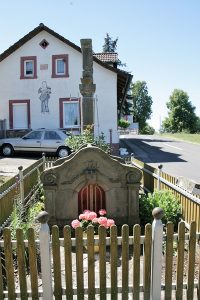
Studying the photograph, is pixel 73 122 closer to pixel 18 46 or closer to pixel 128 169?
pixel 18 46

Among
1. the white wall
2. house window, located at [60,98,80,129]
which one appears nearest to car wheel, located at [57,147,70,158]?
house window, located at [60,98,80,129]

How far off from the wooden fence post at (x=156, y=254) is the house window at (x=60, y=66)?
20.6 m

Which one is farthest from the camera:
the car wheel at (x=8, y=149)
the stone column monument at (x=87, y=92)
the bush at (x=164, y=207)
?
the car wheel at (x=8, y=149)

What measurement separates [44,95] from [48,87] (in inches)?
21.9

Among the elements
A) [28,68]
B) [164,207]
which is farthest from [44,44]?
[164,207]

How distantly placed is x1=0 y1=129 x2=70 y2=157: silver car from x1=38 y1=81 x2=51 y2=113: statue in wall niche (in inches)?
127

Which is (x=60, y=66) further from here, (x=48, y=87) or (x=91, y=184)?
(x=91, y=184)

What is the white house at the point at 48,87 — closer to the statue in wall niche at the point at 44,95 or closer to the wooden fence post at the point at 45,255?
the statue in wall niche at the point at 44,95

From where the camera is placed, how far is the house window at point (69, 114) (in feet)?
79.5

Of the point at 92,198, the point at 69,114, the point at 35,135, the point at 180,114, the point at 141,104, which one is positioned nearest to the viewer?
the point at 92,198

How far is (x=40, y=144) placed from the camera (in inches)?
838

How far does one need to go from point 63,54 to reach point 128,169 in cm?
1795

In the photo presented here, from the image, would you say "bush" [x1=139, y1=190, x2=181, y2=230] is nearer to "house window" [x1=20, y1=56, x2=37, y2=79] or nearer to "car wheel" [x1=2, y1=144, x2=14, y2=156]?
"car wheel" [x1=2, y1=144, x2=14, y2=156]

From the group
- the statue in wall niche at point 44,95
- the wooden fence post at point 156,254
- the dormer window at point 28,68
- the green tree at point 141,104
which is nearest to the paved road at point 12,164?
the statue in wall niche at point 44,95
